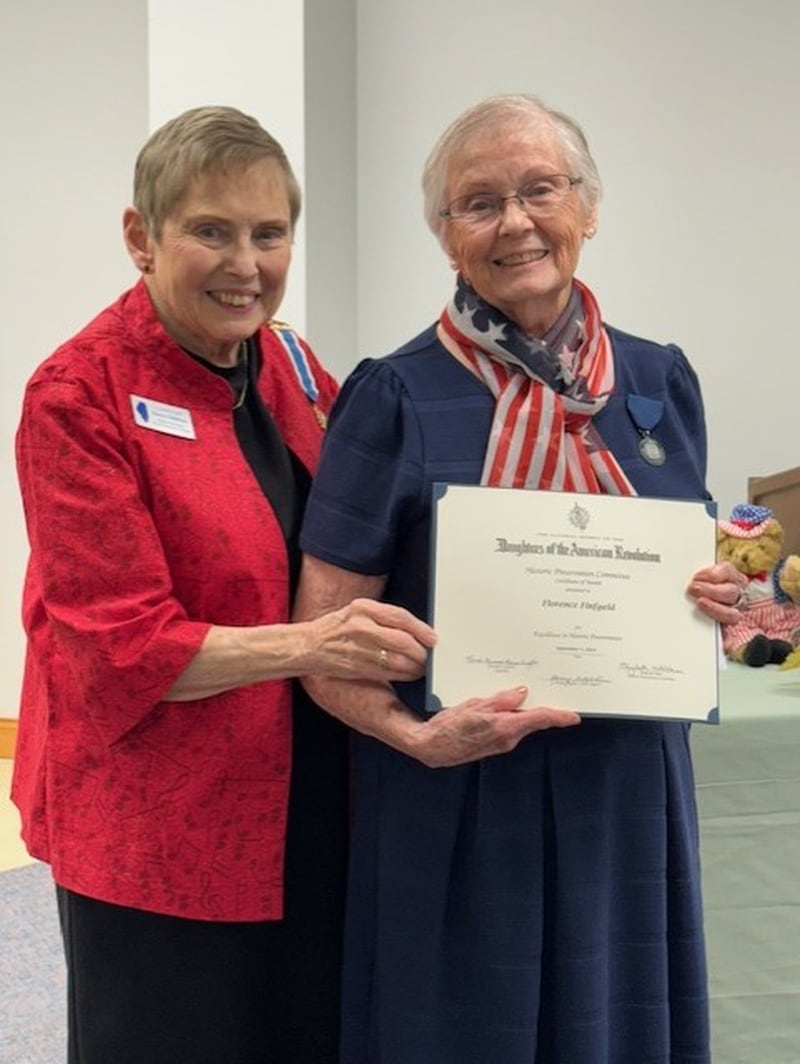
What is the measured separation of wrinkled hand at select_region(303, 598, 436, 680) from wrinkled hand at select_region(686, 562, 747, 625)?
28 cm

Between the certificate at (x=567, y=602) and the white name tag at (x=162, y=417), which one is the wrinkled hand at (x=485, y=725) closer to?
the certificate at (x=567, y=602)

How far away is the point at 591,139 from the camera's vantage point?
11.2 feet

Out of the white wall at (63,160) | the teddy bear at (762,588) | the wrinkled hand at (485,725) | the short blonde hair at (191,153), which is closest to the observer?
the wrinkled hand at (485,725)

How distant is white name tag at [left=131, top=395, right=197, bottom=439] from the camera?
1277 mm

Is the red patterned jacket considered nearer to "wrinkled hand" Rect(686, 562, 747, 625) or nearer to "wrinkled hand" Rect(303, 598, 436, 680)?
"wrinkled hand" Rect(303, 598, 436, 680)

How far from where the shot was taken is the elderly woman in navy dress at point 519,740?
127cm

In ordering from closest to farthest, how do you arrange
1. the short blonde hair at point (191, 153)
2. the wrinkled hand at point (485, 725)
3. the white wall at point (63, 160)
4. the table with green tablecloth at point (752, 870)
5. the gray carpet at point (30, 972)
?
the wrinkled hand at point (485, 725) → the short blonde hair at point (191, 153) → the table with green tablecloth at point (752, 870) → the gray carpet at point (30, 972) → the white wall at point (63, 160)

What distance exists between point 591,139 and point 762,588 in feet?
5.16

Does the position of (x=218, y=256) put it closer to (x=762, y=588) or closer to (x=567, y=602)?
(x=567, y=602)

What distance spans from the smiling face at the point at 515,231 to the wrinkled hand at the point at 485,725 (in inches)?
16.8

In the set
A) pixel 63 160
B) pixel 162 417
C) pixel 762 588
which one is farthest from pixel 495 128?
pixel 63 160

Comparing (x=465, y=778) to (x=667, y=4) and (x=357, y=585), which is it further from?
(x=667, y=4)

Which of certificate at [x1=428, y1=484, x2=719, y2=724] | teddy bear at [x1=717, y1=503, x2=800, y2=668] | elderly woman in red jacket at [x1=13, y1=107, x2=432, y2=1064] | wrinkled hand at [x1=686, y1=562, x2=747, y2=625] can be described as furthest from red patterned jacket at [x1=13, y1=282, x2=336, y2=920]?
teddy bear at [x1=717, y1=503, x2=800, y2=668]

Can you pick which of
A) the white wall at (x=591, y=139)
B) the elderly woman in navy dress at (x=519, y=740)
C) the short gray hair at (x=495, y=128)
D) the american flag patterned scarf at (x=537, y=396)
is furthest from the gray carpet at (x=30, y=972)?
the short gray hair at (x=495, y=128)
